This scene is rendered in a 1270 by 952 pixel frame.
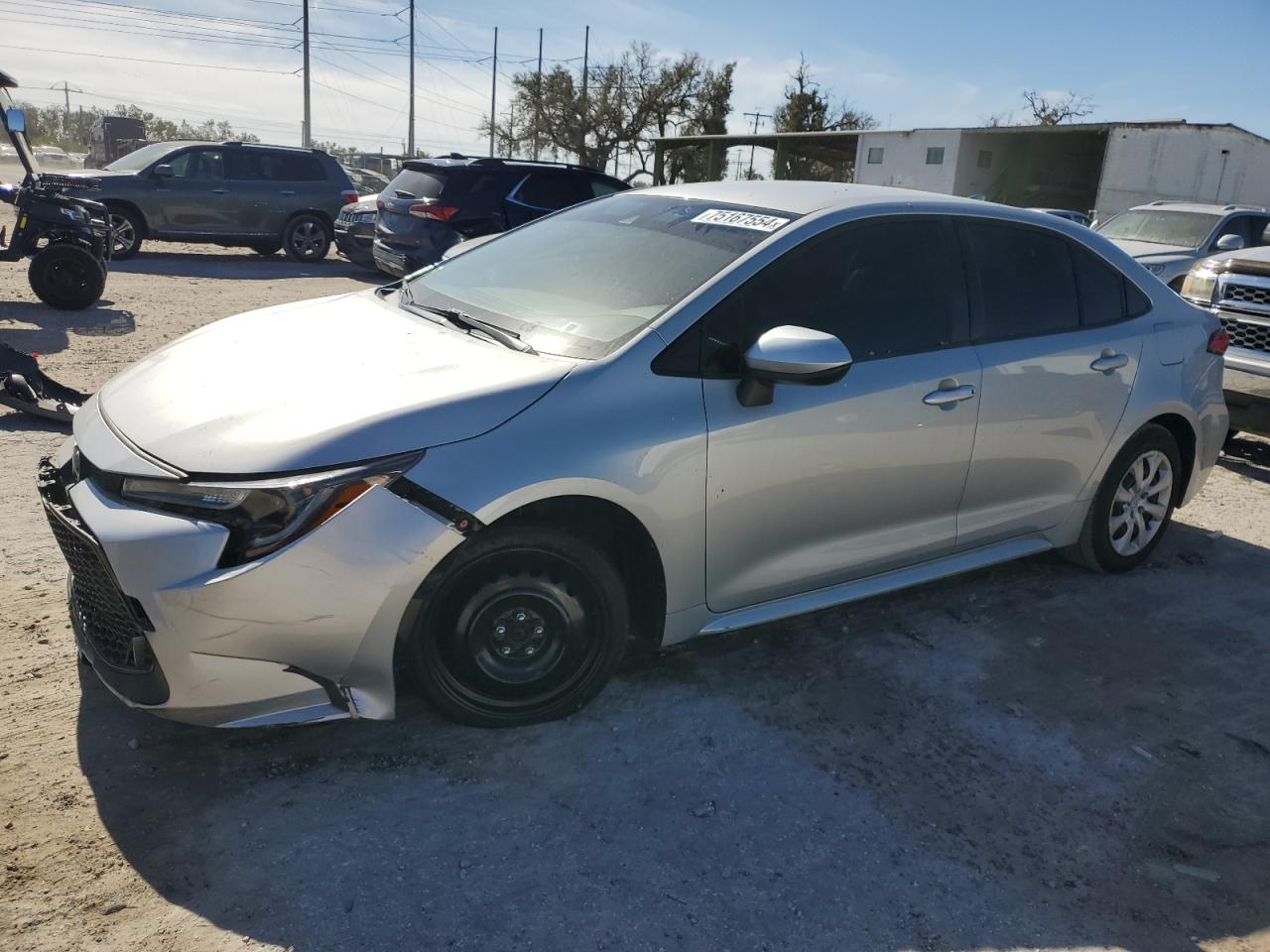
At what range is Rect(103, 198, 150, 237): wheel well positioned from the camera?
14711 mm

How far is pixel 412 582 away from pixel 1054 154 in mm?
34863

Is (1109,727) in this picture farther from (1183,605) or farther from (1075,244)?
(1075,244)

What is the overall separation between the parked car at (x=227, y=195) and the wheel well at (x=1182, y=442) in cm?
1425

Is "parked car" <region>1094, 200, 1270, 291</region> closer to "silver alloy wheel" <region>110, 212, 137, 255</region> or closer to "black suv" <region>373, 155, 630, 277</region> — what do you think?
"black suv" <region>373, 155, 630, 277</region>

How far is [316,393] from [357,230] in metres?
13.1

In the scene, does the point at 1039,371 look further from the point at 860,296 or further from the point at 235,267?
the point at 235,267

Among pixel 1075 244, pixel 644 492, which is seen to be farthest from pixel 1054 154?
pixel 644 492

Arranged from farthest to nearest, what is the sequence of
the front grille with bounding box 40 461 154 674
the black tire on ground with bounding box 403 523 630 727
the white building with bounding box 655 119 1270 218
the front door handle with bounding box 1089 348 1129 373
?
the white building with bounding box 655 119 1270 218 < the front door handle with bounding box 1089 348 1129 373 < the black tire on ground with bounding box 403 523 630 727 < the front grille with bounding box 40 461 154 674

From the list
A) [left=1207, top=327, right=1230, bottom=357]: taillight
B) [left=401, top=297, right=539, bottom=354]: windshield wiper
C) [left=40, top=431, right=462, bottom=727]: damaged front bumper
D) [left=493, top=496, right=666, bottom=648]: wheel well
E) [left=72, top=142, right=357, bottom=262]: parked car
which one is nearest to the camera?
[left=40, top=431, right=462, bottom=727]: damaged front bumper

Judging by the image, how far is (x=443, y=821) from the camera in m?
2.71

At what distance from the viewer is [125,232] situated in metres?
14.9

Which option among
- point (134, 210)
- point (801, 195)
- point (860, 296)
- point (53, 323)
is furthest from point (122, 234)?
point (860, 296)

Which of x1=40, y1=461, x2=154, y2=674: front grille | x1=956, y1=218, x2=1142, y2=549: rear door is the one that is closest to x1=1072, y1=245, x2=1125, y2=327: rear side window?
x1=956, y1=218, x2=1142, y2=549: rear door

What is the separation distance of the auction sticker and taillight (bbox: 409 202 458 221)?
8.35 meters
